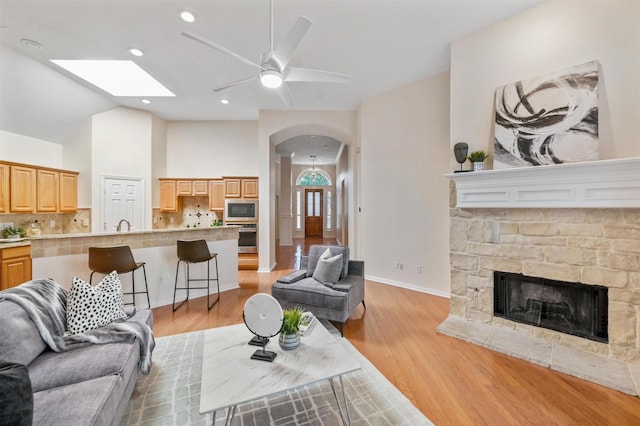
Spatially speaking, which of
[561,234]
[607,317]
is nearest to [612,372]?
[607,317]

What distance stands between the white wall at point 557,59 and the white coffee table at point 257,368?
2708 millimetres

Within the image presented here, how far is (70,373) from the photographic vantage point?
1490 mm

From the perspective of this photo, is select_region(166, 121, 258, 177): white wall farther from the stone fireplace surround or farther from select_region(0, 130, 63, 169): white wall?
the stone fireplace surround

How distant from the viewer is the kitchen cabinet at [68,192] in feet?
16.2

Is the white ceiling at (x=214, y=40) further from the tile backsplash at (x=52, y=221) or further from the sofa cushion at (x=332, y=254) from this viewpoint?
the sofa cushion at (x=332, y=254)

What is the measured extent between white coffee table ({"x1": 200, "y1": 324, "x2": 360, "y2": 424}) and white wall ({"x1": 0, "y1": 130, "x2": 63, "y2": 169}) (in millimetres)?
5330

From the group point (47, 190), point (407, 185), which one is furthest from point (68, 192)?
point (407, 185)

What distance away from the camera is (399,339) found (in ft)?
8.98

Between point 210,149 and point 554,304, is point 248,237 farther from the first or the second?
point 554,304

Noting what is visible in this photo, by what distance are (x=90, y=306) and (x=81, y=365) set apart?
56 centimetres

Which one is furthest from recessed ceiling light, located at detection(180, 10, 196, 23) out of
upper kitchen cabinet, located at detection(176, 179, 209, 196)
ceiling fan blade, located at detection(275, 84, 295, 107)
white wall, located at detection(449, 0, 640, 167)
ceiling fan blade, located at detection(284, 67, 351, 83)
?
upper kitchen cabinet, located at detection(176, 179, 209, 196)

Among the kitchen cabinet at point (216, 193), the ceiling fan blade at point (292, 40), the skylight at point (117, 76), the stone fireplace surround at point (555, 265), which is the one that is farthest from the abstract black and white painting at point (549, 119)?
the kitchen cabinet at point (216, 193)

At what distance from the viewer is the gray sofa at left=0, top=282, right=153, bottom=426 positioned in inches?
47.9

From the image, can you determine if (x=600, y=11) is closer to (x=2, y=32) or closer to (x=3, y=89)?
(x=2, y=32)
